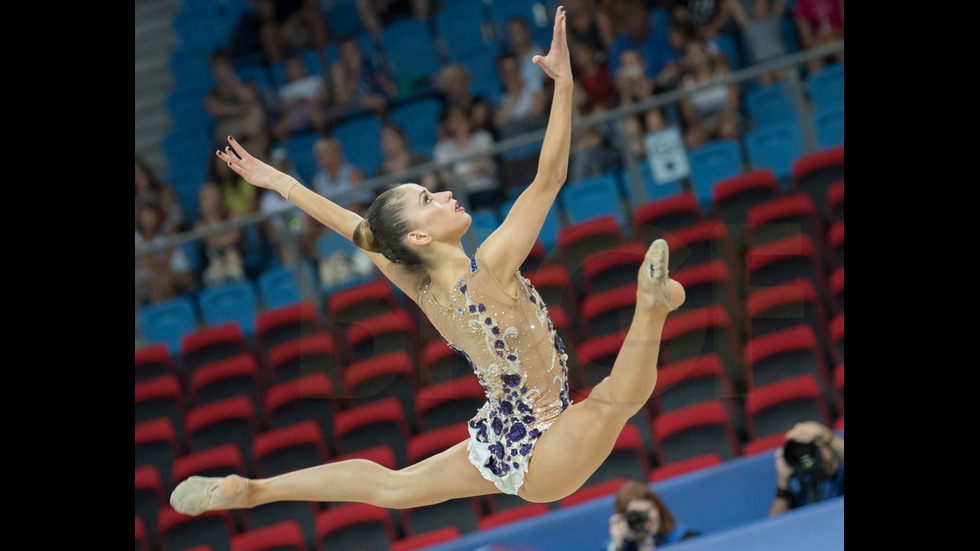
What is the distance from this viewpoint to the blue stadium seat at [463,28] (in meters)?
8.36

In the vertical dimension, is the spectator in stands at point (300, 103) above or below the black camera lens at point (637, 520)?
above

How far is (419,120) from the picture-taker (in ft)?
25.3

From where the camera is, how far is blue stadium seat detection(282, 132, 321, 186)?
7.81 m

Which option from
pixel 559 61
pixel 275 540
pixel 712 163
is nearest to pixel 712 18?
pixel 712 163

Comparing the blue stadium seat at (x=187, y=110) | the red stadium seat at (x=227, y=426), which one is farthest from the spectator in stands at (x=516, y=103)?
the blue stadium seat at (x=187, y=110)

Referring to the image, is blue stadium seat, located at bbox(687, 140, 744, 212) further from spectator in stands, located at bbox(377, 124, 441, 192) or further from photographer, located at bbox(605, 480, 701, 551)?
photographer, located at bbox(605, 480, 701, 551)

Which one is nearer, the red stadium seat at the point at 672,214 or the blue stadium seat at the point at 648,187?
the red stadium seat at the point at 672,214

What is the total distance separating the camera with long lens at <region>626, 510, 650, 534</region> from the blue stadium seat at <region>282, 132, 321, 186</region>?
4081mm

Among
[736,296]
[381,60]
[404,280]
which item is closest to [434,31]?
[381,60]

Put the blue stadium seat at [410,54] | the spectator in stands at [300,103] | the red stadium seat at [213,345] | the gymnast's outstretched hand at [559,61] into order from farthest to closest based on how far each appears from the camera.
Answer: the blue stadium seat at [410,54] → the spectator in stands at [300,103] → the red stadium seat at [213,345] → the gymnast's outstretched hand at [559,61]

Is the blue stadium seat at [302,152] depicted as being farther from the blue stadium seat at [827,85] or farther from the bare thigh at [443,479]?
the bare thigh at [443,479]

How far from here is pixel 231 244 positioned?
643cm

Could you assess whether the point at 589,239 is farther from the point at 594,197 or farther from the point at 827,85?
the point at 827,85

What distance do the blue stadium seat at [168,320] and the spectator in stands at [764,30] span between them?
12.4ft
